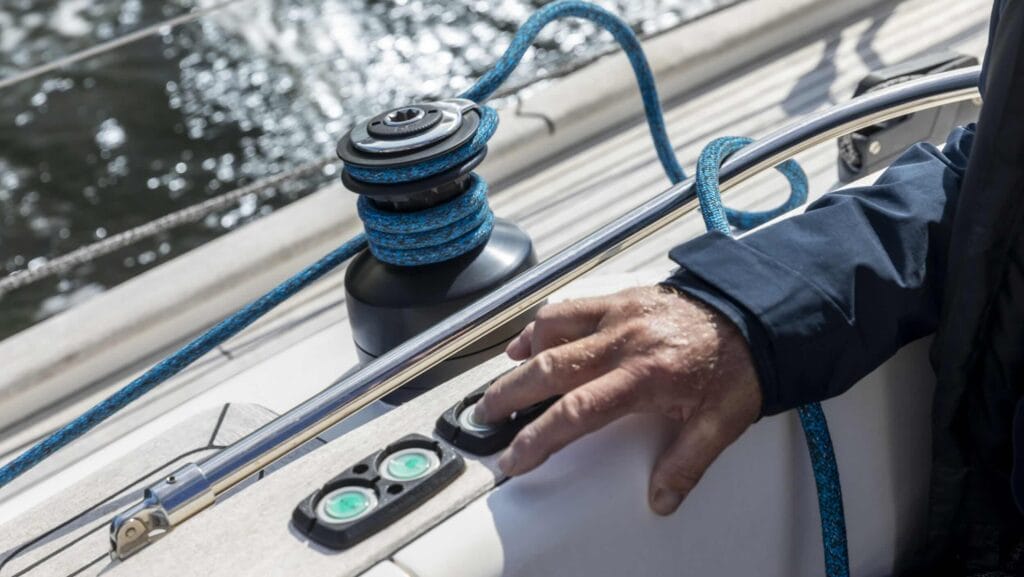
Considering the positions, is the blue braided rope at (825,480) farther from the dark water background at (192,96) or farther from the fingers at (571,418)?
the dark water background at (192,96)

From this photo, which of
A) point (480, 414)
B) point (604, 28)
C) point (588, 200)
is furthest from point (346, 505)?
point (588, 200)

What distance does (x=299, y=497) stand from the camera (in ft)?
2.93

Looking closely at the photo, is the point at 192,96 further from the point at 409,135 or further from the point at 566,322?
the point at 566,322

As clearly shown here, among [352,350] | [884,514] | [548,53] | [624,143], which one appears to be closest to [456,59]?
[548,53]

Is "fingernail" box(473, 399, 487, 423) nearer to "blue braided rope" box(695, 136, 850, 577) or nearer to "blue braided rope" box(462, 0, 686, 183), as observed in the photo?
"blue braided rope" box(695, 136, 850, 577)

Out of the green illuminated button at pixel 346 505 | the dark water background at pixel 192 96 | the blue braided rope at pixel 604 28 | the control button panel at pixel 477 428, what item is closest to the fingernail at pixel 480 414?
the control button panel at pixel 477 428

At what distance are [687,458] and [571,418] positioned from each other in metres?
0.09

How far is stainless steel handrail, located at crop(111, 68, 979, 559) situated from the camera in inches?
34.4

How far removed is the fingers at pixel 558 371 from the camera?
0.90 metres

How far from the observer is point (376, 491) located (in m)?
0.87

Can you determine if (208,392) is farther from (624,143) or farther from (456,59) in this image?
(456,59)

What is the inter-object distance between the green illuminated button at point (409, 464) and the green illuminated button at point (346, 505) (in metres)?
0.02

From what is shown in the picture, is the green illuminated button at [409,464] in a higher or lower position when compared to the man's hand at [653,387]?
lower

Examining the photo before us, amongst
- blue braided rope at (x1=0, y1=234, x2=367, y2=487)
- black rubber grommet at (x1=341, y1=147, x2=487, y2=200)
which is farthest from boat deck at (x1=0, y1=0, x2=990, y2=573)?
black rubber grommet at (x1=341, y1=147, x2=487, y2=200)
